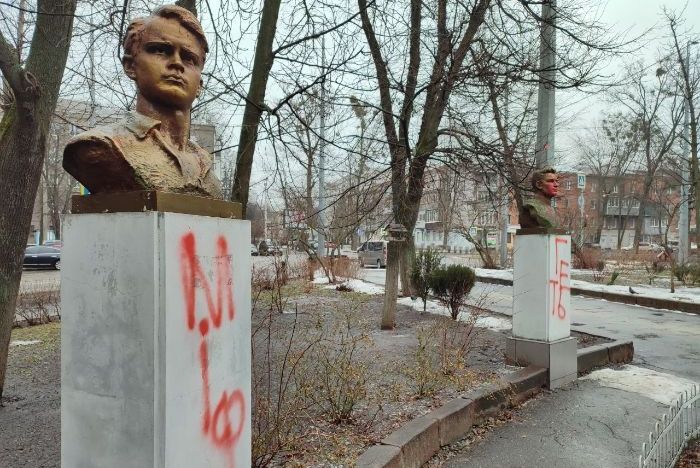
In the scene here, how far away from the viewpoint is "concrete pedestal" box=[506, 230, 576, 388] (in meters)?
5.80

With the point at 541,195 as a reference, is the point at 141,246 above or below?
below

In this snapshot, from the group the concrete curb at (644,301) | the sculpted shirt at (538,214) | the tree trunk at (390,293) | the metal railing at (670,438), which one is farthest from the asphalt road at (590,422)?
the concrete curb at (644,301)

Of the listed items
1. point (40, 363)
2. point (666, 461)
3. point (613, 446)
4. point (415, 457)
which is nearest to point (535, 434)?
point (613, 446)

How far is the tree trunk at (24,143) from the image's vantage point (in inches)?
182

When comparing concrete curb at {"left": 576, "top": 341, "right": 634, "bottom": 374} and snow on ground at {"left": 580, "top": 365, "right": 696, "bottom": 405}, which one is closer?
snow on ground at {"left": 580, "top": 365, "right": 696, "bottom": 405}

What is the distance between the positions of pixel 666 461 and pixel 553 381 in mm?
2164

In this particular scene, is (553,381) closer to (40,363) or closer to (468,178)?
(468,178)

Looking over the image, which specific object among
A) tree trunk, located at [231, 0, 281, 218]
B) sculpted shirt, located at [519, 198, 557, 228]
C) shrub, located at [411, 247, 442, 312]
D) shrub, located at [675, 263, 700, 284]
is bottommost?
shrub, located at [675, 263, 700, 284]

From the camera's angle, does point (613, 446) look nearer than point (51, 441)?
No

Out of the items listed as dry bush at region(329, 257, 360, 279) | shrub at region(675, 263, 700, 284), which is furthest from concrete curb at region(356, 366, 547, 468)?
shrub at region(675, 263, 700, 284)

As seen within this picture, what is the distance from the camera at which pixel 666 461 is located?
356 centimetres

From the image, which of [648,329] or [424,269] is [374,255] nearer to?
[424,269]

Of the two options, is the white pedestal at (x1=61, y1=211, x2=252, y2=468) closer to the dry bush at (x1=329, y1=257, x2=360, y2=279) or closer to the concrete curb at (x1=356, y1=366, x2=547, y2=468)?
the concrete curb at (x1=356, y1=366, x2=547, y2=468)

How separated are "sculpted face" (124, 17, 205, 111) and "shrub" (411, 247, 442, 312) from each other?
8.37 metres
